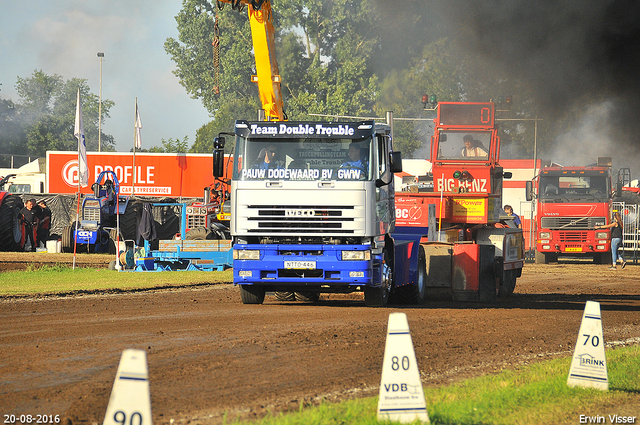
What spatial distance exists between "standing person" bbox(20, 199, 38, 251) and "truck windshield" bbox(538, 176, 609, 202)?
1904 cm

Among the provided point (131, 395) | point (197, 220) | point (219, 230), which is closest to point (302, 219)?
point (131, 395)

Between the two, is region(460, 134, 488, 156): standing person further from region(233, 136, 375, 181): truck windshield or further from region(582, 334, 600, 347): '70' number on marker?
region(582, 334, 600, 347): '70' number on marker

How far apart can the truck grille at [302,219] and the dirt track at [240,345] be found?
1.34 m

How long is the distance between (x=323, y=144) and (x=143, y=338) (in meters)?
4.67

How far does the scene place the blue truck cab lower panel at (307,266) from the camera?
12.3 meters

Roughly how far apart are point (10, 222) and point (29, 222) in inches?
70.7

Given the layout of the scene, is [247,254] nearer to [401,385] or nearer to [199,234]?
[401,385]

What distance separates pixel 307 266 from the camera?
12305 millimetres

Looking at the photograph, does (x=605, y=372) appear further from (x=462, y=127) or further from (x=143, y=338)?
(x=462, y=127)

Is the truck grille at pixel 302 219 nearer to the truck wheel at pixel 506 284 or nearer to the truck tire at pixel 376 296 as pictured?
the truck tire at pixel 376 296

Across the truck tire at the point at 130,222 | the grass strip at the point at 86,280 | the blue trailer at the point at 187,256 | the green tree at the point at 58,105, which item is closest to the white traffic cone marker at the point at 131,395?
the grass strip at the point at 86,280

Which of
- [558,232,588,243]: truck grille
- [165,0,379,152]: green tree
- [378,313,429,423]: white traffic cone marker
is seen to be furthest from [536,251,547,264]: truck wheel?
[165,0,379,152]: green tree

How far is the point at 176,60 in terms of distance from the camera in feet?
241

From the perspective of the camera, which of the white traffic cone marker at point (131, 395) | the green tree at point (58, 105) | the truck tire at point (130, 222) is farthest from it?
the green tree at point (58, 105)
